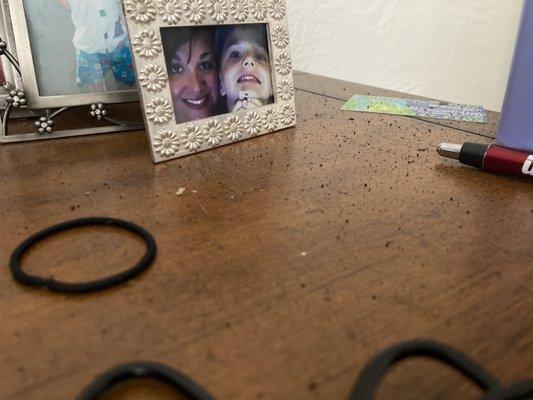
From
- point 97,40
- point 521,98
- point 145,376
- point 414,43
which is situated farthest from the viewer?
point 414,43

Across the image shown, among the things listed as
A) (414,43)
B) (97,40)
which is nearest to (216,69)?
(97,40)

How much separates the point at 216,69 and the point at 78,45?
18 centimetres

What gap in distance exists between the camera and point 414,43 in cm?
141

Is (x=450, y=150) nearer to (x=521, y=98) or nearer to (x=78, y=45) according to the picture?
(x=521, y=98)

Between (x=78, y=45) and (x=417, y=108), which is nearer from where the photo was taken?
(x=78, y=45)

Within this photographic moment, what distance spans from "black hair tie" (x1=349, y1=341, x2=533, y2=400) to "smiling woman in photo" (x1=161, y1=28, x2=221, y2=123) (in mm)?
354

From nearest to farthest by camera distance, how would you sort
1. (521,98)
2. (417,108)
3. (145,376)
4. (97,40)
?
(145,376) < (521,98) < (97,40) < (417,108)

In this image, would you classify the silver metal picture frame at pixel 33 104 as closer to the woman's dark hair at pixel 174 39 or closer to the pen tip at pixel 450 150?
the woman's dark hair at pixel 174 39

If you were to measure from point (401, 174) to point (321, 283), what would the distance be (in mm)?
229

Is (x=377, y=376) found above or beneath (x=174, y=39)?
beneath

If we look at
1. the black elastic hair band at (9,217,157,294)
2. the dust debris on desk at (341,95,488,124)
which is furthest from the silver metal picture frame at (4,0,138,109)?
the dust debris on desk at (341,95,488,124)

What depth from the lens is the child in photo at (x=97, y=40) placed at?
1.84 feet

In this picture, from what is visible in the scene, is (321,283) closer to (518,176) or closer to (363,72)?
(518,176)

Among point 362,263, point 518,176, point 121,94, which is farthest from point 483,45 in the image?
point 362,263
